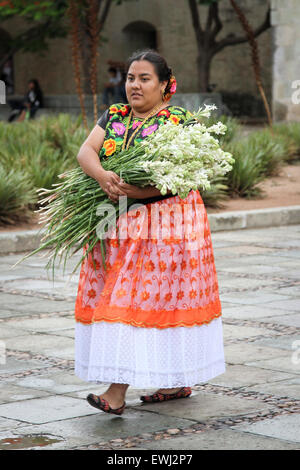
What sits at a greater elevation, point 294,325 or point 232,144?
point 232,144

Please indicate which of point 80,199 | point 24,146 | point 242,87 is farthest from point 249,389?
point 242,87

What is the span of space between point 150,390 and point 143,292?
769 mm

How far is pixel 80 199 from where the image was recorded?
4527 mm

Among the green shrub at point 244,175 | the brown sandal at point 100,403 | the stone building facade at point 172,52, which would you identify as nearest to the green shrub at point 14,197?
the green shrub at point 244,175

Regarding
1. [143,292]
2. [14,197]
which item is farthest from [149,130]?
[14,197]

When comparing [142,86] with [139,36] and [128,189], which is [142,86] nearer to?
[128,189]

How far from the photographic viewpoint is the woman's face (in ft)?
14.7

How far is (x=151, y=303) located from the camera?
4348mm

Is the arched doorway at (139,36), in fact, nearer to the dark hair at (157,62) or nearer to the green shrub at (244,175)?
the green shrub at (244,175)

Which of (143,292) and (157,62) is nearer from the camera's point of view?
(143,292)

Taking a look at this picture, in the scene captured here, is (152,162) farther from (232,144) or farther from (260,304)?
(232,144)

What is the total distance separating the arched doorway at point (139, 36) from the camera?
105ft
